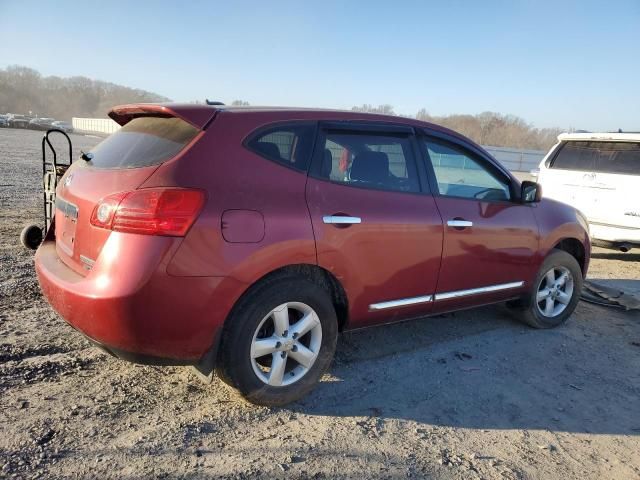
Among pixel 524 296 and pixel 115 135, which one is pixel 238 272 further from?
pixel 524 296

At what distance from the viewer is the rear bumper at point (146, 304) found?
2.54 m

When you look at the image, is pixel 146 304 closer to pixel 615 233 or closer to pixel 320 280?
pixel 320 280

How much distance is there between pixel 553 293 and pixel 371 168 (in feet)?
8.27

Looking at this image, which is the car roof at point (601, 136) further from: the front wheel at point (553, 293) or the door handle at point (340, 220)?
the door handle at point (340, 220)

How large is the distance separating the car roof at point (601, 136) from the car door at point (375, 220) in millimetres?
5508

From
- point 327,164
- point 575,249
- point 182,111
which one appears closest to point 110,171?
point 182,111

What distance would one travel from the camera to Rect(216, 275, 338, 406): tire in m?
2.85

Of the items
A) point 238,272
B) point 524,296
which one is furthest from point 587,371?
point 238,272

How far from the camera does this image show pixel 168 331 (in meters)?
A: 2.63

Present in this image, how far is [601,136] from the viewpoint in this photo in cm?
798

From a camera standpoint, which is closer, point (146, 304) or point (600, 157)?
point (146, 304)

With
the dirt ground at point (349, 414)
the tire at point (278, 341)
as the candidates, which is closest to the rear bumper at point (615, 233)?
the dirt ground at point (349, 414)

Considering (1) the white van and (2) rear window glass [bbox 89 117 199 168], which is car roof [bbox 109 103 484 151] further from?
(1) the white van

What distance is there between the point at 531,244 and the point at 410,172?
1538 millimetres
